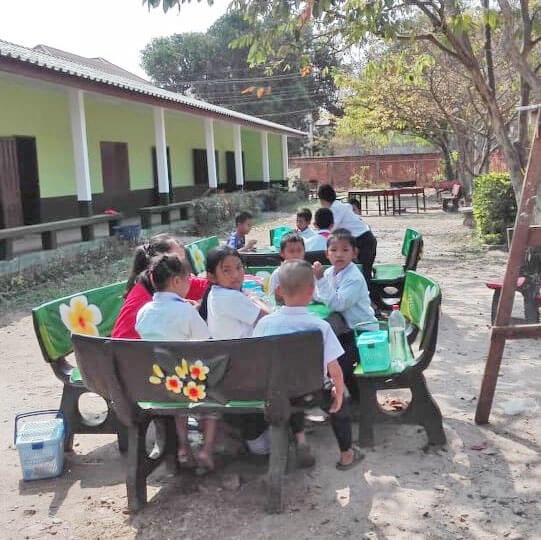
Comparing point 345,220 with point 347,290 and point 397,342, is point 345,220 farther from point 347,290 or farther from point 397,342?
point 397,342

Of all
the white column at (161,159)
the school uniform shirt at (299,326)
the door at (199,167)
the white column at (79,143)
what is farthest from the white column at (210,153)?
the school uniform shirt at (299,326)

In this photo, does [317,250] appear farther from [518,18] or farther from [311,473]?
[518,18]

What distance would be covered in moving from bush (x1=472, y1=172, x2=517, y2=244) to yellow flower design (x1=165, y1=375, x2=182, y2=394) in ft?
32.8

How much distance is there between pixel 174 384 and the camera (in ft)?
9.43

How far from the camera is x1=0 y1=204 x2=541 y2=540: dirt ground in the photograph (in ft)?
9.17

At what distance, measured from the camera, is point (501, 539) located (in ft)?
8.69

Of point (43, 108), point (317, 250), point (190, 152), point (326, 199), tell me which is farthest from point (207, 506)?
point (190, 152)

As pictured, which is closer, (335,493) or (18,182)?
(335,493)

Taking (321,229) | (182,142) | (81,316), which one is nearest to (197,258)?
(321,229)

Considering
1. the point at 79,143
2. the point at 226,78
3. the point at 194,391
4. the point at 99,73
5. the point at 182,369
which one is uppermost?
the point at 226,78

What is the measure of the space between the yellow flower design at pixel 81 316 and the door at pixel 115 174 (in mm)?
12253

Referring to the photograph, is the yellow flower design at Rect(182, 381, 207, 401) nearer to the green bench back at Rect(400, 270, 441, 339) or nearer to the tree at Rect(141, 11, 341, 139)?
→ the green bench back at Rect(400, 270, 441, 339)

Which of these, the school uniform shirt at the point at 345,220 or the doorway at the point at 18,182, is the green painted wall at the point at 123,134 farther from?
the school uniform shirt at the point at 345,220

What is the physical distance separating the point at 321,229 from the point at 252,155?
22.6 metres
